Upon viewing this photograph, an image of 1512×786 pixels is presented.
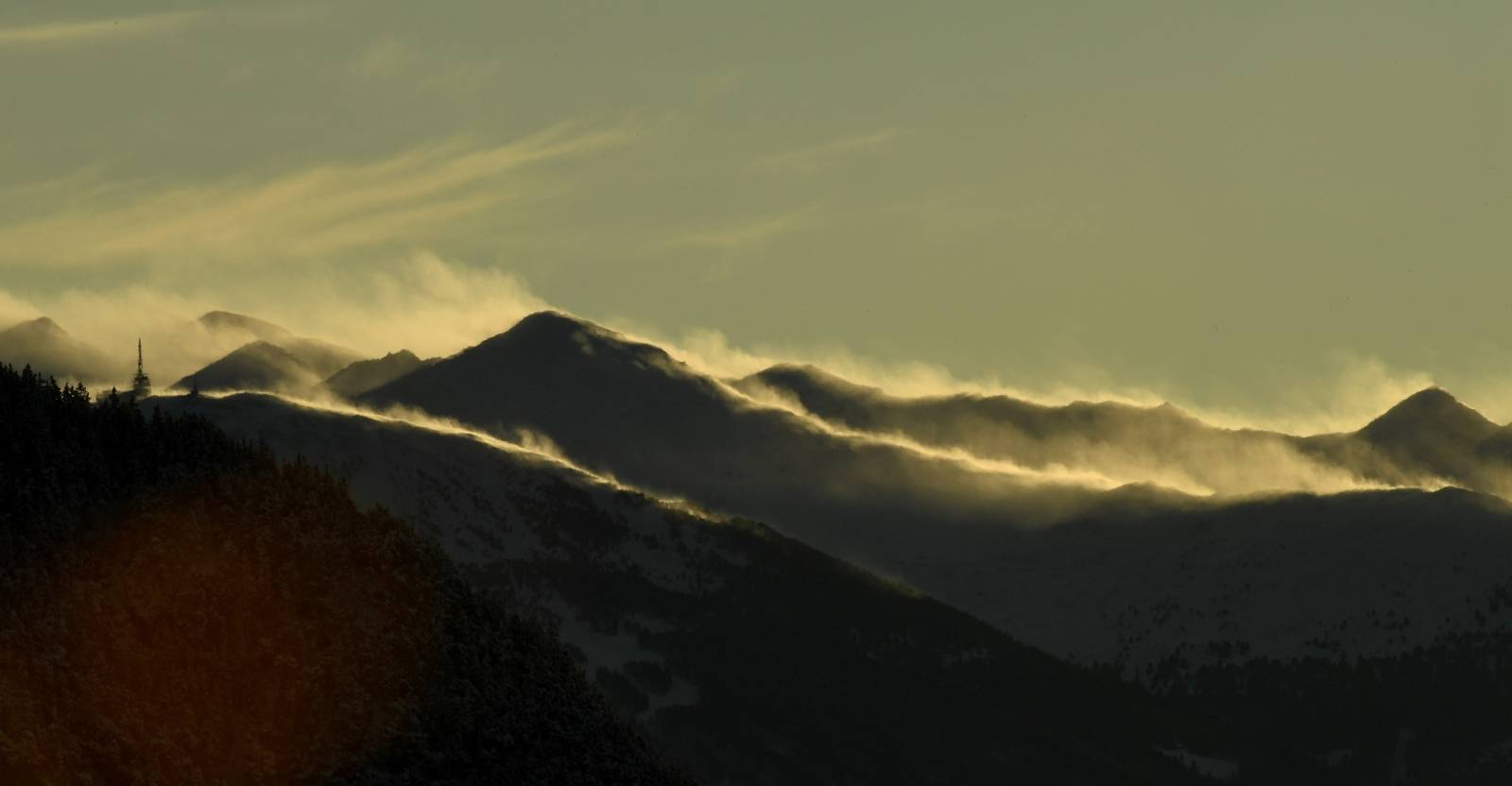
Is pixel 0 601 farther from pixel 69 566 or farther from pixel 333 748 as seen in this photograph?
pixel 333 748

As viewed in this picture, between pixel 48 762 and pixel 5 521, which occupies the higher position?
pixel 5 521

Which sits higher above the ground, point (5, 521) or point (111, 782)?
point (5, 521)

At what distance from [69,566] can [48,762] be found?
18304mm

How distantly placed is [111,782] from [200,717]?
10.5m

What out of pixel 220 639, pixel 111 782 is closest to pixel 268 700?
pixel 220 639

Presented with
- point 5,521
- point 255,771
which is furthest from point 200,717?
point 5,521

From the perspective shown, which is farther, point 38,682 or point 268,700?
point 268,700

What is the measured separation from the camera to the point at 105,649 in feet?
624

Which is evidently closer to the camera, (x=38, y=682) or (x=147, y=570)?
(x=38, y=682)

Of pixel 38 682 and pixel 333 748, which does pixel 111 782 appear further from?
pixel 333 748

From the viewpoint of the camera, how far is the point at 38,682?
184250 mm

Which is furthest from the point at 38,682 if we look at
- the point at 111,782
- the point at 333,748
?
the point at 333,748

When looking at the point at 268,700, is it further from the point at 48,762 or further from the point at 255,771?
the point at 48,762

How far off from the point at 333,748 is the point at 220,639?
8.67m
